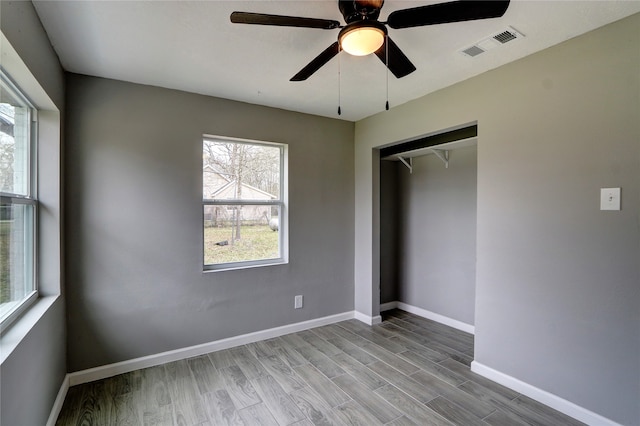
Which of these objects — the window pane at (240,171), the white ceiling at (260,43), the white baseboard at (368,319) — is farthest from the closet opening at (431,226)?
the window pane at (240,171)

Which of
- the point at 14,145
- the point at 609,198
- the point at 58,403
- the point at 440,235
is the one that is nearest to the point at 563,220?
the point at 609,198

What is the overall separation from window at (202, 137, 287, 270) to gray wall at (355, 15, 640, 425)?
1947 mm

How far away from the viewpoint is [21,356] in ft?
4.86

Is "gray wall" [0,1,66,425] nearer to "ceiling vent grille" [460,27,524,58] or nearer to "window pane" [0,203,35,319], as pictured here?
"window pane" [0,203,35,319]

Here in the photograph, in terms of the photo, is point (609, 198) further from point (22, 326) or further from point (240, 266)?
point (22, 326)

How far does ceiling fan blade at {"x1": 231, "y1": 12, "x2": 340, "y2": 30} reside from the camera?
1420 mm

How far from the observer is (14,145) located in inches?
72.4

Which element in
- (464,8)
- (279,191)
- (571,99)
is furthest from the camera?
(279,191)

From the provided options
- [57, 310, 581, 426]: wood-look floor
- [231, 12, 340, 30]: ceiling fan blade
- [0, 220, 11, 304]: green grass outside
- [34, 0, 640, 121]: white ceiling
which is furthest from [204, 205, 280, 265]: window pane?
[231, 12, 340, 30]: ceiling fan blade

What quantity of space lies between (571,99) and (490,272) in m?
1.36

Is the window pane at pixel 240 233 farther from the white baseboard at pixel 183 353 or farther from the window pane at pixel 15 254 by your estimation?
the window pane at pixel 15 254

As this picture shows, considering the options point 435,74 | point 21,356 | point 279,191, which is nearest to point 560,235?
point 435,74

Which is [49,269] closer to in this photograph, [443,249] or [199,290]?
[199,290]

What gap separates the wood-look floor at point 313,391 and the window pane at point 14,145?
1.54 meters
